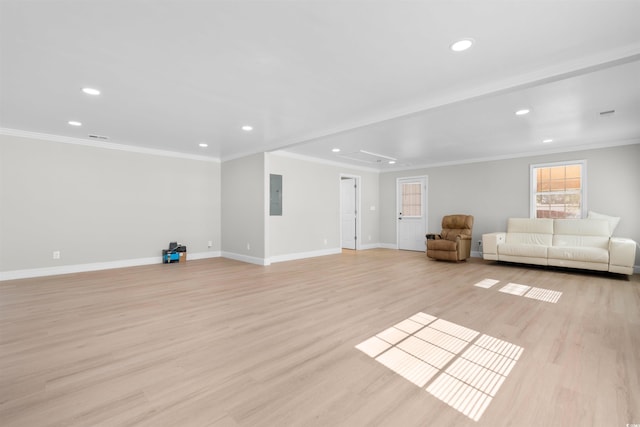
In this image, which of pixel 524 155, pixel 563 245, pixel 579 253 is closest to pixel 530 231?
pixel 563 245

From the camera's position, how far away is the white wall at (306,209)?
22.1 feet

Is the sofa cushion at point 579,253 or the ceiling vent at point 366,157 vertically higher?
the ceiling vent at point 366,157

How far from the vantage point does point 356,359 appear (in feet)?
7.24

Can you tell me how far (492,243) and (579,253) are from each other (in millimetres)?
1385

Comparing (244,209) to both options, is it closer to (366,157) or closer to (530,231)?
(366,157)

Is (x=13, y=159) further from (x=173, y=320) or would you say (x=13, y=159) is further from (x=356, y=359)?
(x=356, y=359)

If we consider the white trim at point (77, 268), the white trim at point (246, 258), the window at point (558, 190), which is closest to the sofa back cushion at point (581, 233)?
the window at point (558, 190)

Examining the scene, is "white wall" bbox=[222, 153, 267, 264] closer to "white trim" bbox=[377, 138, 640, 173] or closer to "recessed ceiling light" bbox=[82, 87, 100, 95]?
"recessed ceiling light" bbox=[82, 87, 100, 95]

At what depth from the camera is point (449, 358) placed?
2.23m

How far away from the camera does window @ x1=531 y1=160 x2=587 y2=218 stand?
19.8 ft

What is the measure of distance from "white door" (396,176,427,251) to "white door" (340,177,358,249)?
52.5 inches

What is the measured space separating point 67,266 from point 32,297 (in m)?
1.70

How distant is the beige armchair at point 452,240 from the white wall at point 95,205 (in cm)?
517

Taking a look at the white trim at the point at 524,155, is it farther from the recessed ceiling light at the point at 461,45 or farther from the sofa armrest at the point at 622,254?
the recessed ceiling light at the point at 461,45
